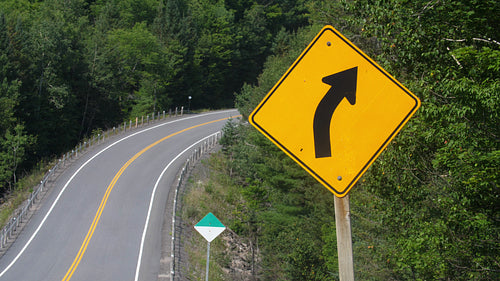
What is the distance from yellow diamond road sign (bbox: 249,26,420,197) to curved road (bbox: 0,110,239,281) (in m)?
19.1

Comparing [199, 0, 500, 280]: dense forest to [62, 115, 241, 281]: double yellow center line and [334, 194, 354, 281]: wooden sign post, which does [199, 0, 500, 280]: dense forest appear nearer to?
[334, 194, 354, 281]: wooden sign post

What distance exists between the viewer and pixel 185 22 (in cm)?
6738

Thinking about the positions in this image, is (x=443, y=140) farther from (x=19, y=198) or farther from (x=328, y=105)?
(x=19, y=198)

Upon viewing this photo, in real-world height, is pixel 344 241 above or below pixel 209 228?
above

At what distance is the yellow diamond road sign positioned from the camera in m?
3.29

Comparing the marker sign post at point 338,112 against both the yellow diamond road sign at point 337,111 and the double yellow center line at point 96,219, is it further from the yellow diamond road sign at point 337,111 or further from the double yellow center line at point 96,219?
the double yellow center line at point 96,219

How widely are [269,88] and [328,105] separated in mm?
32061

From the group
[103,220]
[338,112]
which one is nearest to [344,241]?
[338,112]

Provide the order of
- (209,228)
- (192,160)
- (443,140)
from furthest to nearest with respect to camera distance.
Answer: (192,160) < (209,228) < (443,140)

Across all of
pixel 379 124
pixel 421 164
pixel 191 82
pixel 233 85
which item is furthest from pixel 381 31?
pixel 233 85

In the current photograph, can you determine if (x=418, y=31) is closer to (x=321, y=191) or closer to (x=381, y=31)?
(x=381, y=31)

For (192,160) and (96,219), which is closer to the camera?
(96,219)

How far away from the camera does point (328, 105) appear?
10.8 feet

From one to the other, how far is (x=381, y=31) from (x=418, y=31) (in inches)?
46.8
